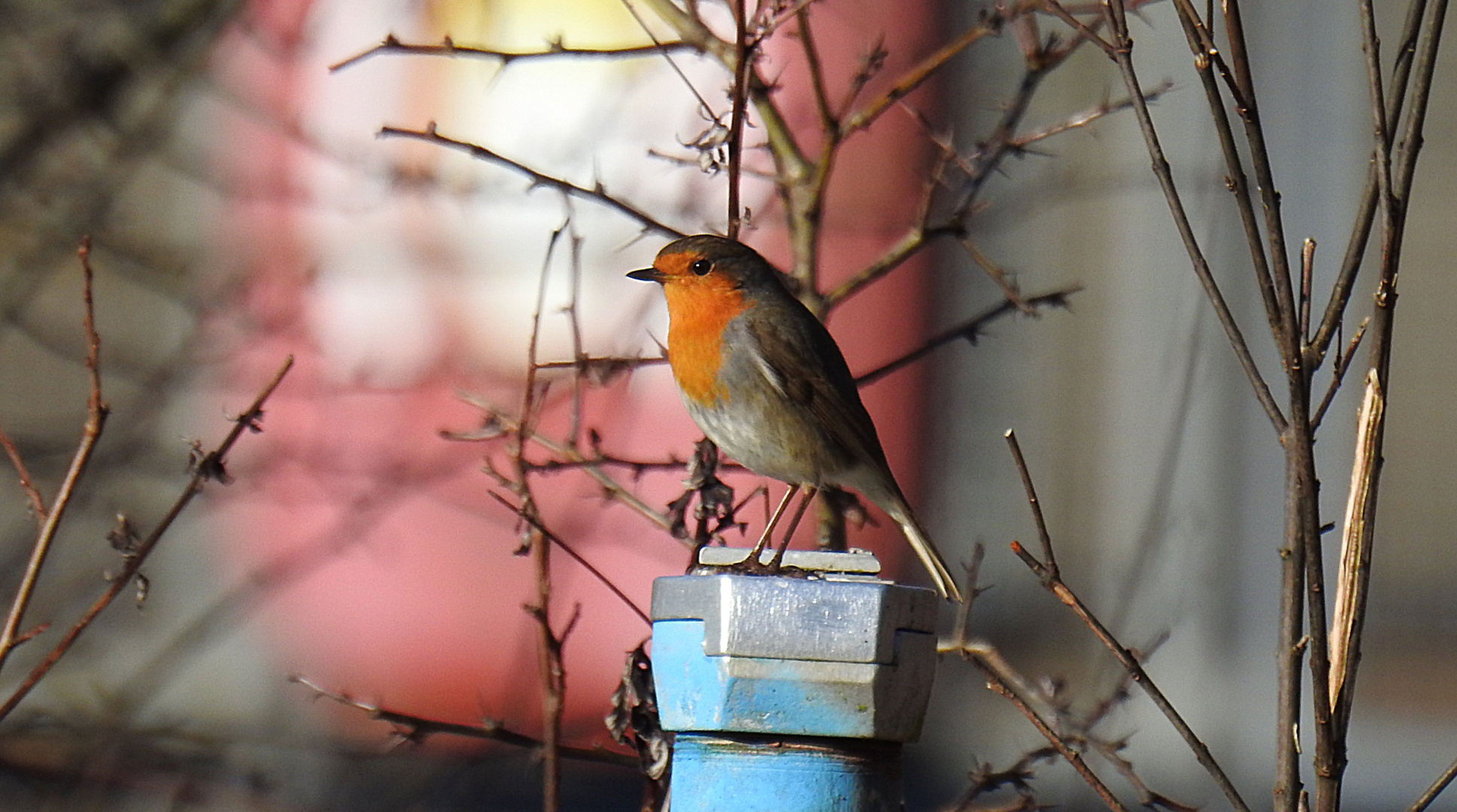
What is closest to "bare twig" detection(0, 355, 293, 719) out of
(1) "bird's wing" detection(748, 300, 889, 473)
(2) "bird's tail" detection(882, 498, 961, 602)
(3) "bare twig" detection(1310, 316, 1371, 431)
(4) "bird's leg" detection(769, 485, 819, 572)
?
→ (4) "bird's leg" detection(769, 485, 819, 572)

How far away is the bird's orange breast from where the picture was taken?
321cm

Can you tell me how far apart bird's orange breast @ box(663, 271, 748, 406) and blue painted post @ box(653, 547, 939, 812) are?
4.13 ft

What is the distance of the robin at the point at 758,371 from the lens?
125 inches

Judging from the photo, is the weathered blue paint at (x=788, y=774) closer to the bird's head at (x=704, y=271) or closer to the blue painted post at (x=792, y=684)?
the blue painted post at (x=792, y=684)

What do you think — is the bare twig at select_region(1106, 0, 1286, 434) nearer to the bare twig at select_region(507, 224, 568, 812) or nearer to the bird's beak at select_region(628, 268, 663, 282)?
the bare twig at select_region(507, 224, 568, 812)

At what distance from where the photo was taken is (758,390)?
321cm

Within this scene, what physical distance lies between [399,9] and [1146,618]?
307 centimetres

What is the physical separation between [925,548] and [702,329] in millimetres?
629

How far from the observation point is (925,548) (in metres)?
3.18

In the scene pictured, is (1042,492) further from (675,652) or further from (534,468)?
(675,652)

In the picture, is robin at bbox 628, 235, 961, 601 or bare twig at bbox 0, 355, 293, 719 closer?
bare twig at bbox 0, 355, 293, 719

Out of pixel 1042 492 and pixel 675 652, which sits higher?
pixel 1042 492

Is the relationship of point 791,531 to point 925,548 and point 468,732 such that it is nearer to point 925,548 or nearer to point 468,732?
point 925,548

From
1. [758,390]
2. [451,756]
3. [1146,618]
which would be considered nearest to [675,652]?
[758,390]
